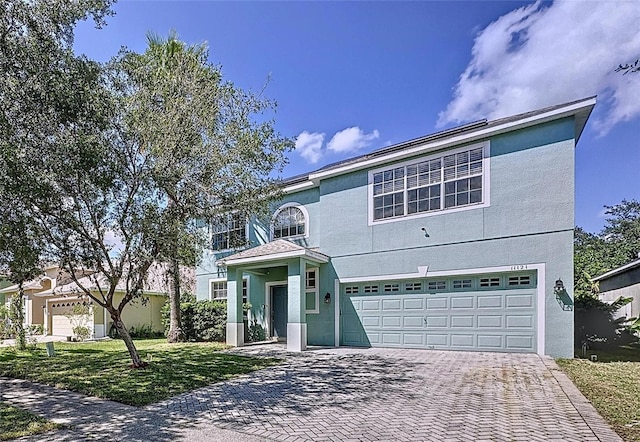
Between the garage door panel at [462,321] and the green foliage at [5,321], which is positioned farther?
the green foliage at [5,321]

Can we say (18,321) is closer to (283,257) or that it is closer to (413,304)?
(283,257)

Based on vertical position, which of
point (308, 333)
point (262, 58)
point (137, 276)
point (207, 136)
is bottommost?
point (308, 333)

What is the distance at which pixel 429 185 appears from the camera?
13.1 metres

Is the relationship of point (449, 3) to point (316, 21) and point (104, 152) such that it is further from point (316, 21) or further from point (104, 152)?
point (104, 152)

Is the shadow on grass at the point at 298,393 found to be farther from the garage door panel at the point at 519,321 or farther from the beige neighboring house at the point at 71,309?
the beige neighboring house at the point at 71,309

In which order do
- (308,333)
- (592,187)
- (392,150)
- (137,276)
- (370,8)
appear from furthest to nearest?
(592,187) → (308,333) → (392,150) → (370,8) → (137,276)

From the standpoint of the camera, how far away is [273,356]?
11797 millimetres

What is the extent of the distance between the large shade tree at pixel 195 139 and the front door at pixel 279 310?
410 centimetres

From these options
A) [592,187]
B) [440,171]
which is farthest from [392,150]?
[592,187]

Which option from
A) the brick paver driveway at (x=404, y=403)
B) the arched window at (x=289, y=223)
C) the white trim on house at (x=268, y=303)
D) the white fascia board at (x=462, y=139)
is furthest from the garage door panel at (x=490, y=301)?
the white trim on house at (x=268, y=303)

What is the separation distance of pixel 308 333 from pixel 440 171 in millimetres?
7787

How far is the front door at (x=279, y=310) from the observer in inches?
640

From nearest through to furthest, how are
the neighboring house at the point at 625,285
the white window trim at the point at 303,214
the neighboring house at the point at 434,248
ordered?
the neighboring house at the point at 434,248 < the neighboring house at the point at 625,285 < the white window trim at the point at 303,214

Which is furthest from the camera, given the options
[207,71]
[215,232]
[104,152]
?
[215,232]
